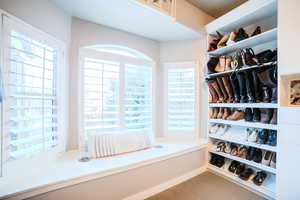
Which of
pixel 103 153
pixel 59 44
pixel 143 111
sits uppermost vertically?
pixel 59 44

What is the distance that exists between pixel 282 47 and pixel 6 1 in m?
2.46

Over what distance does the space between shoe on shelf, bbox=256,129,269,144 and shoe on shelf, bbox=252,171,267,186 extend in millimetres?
413

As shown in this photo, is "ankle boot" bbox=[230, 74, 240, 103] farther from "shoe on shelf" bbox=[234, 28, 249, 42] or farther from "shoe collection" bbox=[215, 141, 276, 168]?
"shoe collection" bbox=[215, 141, 276, 168]

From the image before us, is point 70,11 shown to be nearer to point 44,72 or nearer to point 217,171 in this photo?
point 44,72

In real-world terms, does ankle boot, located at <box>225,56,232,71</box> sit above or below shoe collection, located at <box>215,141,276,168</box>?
above

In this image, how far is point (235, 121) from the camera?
2.19 meters

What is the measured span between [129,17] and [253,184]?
2.61m

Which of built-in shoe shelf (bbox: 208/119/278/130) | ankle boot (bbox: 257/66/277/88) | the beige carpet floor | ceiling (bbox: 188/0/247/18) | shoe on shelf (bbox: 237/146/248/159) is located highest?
ceiling (bbox: 188/0/247/18)

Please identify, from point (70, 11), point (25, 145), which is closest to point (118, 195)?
point (25, 145)

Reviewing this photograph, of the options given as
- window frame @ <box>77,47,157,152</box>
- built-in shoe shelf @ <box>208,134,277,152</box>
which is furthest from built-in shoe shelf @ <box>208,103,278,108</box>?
window frame @ <box>77,47,157,152</box>

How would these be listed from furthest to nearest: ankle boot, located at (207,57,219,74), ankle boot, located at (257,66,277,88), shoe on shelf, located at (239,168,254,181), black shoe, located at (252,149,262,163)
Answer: ankle boot, located at (207,57,219,74) < shoe on shelf, located at (239,168,254,181) < black shoe, located at (252,149,262,163) < ankle boot, located at (257,66,277,88)

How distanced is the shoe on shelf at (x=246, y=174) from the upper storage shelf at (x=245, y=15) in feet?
6.54

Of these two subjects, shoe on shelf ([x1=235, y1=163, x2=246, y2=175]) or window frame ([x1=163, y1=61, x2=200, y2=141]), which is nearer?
shoe on shelf ([x1=235, y1=163, x2=246, y2=175])

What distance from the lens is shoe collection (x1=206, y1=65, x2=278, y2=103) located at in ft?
5.87
